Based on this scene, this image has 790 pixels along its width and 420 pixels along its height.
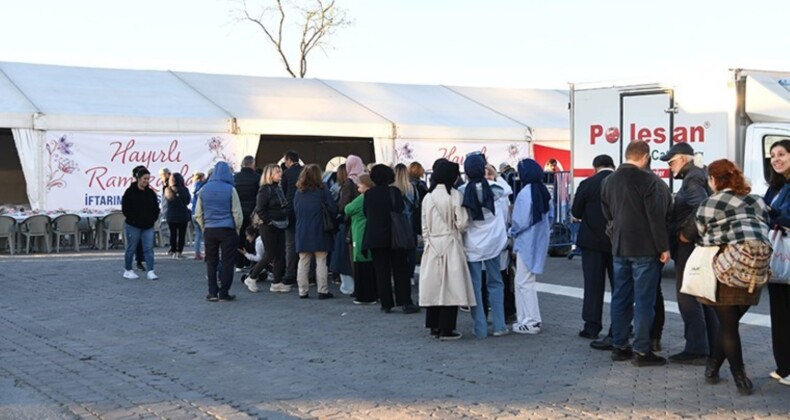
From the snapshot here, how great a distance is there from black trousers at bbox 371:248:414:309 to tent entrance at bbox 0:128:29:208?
57.1 feet

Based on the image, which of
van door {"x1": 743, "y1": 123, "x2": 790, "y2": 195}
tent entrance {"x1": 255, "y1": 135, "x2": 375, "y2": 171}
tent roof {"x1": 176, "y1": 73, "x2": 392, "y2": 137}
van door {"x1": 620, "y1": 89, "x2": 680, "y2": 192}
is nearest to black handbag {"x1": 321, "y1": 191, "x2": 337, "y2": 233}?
van door {"x1": 620, "y1": 89, "x2": 680, "y2": 192}

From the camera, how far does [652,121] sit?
14.4 m

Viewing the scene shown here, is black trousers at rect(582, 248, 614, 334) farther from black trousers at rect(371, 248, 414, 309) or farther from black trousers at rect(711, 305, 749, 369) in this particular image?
black trousers at rect(371, 248, 414, 309)

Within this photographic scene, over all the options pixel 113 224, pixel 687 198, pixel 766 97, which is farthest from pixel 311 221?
pixel 113 224

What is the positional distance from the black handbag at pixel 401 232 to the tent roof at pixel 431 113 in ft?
43.1

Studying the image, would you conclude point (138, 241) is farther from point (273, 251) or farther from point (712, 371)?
point (712, 371)

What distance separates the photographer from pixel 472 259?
8.98 m

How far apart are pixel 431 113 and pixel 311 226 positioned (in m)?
14.0

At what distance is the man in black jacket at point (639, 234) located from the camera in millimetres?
7438

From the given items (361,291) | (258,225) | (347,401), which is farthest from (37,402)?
(258,225)

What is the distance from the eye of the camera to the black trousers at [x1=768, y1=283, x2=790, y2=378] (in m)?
6.95

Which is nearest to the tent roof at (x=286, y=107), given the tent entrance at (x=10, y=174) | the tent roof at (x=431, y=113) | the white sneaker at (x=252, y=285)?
the tent roof at (x=431, y=113)

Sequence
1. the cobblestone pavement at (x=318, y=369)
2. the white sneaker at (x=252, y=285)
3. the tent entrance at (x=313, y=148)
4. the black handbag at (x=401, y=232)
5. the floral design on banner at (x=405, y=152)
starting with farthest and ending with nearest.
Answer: the tent entrance at (x=313, y=148), the floral design on banner at (x=405, y=152), the white sneaker at (x=252, y=285), the black handbag at (x=401, y=232), the cobblestone pavement at (x=318, y=369)

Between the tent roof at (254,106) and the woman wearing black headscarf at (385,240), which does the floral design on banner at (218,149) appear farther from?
the woman wearing black headscarf at (385,240)
